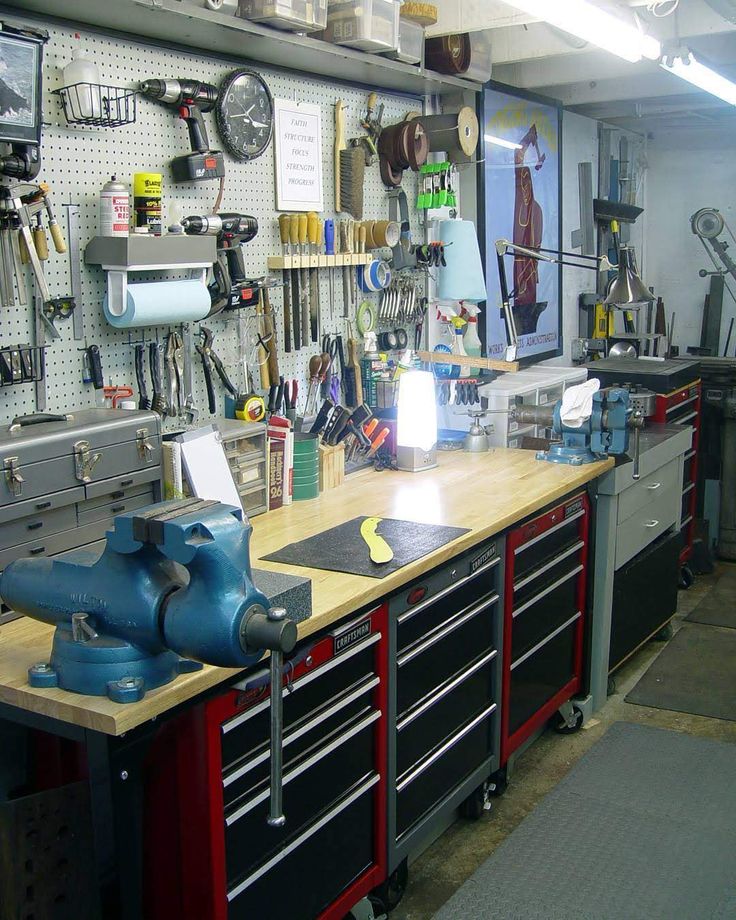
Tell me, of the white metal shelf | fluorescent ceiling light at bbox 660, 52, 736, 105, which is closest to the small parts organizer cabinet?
the white metal shelf

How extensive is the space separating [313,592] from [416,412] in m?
1.30

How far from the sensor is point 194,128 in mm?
2787

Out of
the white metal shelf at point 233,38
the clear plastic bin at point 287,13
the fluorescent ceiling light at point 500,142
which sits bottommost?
the fluorescent ceiling light at point 500,142

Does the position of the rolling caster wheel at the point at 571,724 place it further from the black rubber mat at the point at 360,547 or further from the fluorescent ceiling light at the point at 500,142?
the fluorescent ceiling light at the point at 500,142

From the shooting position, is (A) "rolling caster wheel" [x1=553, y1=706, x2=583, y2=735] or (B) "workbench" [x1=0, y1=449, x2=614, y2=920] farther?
(A) "rolling caster wheel" [x1=553, y1=706, x2=583, y2=735]

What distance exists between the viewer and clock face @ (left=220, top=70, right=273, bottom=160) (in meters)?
2.92

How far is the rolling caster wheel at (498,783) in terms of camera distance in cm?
315

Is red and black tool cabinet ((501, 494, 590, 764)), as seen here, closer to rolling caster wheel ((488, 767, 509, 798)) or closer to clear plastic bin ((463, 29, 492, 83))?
rolling caster wheel ((488, 767, 509, 798))

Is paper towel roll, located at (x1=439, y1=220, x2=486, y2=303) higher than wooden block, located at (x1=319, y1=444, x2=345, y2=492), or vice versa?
paper towel roll, located at (x1=439, y1=220, x2=486, y2=303)

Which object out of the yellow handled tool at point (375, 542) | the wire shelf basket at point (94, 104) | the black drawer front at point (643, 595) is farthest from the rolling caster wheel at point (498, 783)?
the wire shelf basket at point (94, 104)

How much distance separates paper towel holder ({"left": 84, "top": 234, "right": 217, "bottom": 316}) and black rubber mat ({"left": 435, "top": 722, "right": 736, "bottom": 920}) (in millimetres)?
1742

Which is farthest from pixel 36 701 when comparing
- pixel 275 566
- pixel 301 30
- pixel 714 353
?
pixel 714 353

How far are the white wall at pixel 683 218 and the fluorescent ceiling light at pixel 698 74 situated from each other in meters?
2.00

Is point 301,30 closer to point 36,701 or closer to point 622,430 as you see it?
point 622,430
